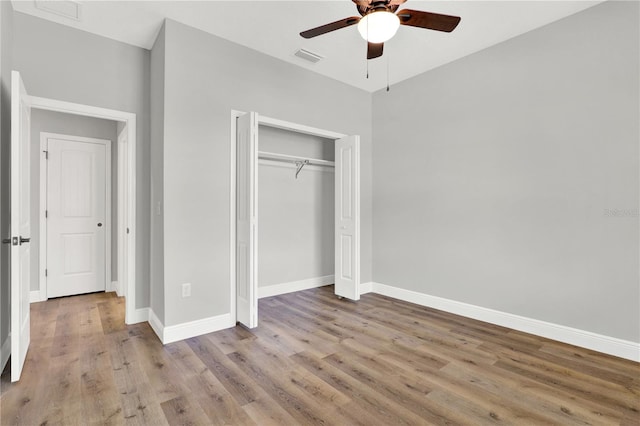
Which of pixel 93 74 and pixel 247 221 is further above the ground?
pixel 93 74

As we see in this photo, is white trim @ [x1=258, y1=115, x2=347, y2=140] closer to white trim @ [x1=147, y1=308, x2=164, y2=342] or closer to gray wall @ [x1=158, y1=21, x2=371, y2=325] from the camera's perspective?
gray wall @ [x1=158, y1=21, x2=371, y2=325]

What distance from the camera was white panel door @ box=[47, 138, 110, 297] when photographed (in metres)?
4.33

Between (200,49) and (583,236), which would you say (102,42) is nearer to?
(200,49)

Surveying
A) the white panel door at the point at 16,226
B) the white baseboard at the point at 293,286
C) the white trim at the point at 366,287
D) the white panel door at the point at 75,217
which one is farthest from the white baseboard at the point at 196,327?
the white panel door at the point at 75,217

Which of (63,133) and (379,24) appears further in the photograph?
(63,133)

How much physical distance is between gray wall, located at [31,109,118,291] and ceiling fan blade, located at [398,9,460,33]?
14.3 ft

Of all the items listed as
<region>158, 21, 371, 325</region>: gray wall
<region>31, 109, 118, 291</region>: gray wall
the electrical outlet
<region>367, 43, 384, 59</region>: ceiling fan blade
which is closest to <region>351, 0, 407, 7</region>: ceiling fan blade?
<region>367, 43, 384, 59</region>: ceiling fan blade

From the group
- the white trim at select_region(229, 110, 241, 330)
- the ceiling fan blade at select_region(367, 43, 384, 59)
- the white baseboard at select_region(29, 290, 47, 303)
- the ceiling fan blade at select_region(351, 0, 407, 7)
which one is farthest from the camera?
the white baseboard at select_region(29, 290, 47, 303)

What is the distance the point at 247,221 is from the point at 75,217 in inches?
115

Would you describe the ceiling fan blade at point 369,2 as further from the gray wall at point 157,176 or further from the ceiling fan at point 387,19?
the gray wall at point 157,176

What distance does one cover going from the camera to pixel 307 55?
3670mm

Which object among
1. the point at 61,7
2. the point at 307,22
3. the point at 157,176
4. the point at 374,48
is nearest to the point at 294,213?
the point at 157,176

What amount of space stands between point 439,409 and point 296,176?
3.48 meters

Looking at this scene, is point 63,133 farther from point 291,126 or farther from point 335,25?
point 335,25
